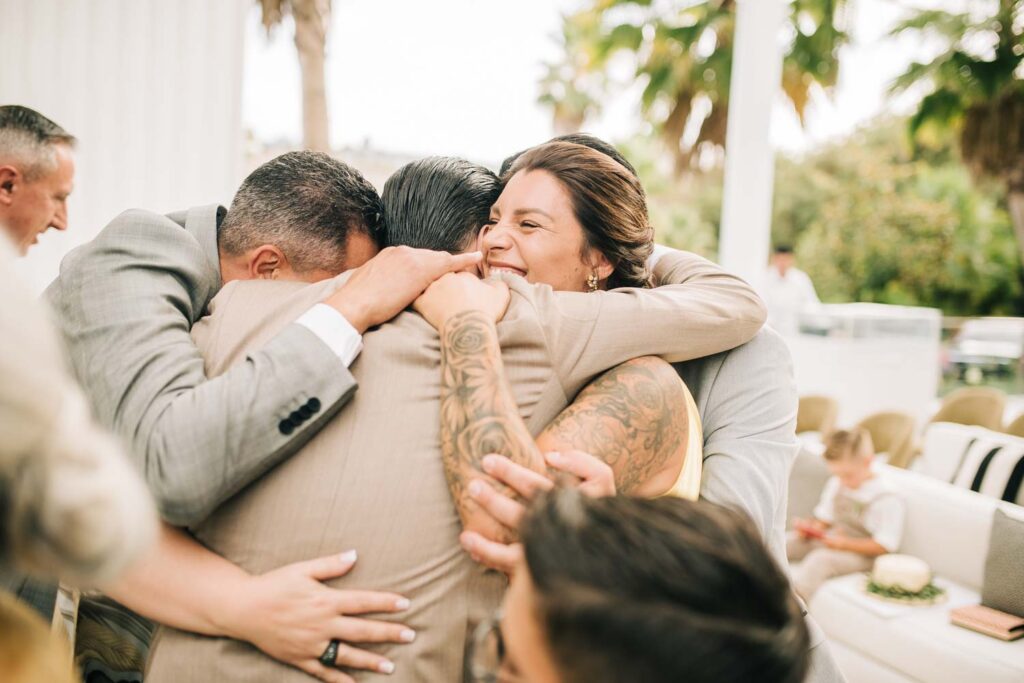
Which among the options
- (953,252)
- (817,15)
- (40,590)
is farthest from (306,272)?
(953,252)

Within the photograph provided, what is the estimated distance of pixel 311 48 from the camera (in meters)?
8.16

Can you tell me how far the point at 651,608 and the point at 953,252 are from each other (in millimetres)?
28026

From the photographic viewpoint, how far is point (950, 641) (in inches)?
151

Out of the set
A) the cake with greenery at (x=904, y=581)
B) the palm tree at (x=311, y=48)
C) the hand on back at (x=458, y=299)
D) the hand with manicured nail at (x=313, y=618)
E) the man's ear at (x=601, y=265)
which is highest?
the palm tree at (x=311, y=48)

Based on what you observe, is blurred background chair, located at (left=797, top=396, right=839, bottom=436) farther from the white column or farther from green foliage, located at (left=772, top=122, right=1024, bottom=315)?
green foliage, located at (left=772, top=122, right=1024, bottom=315)

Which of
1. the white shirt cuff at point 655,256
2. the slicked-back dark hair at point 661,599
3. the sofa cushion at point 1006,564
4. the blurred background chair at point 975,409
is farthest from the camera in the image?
the blurred background chair at point 975,409

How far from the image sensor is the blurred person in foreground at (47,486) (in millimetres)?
584

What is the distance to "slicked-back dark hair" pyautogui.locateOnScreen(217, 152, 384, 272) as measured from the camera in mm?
1825

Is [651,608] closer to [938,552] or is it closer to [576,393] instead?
[576,393]

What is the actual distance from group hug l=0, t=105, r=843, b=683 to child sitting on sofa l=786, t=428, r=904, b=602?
3.21 meters

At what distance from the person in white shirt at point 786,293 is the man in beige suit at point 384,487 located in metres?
8.41

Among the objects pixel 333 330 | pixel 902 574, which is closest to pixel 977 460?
pixel 902 574

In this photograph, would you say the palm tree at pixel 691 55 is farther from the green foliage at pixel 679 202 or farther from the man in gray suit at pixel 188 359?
the man in gray suit at pixel 188 359

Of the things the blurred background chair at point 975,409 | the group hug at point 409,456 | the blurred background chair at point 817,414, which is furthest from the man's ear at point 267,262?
the blurred background chair at point 975,409
